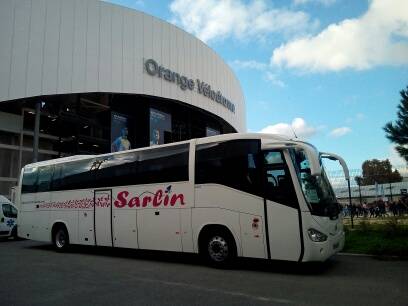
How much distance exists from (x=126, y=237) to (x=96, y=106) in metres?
27.0

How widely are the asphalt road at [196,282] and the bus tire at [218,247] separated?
25 cm

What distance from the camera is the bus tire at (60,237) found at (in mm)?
13906

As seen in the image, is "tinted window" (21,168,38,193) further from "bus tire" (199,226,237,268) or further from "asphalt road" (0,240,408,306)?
"bus tire" (199,226,237,268)

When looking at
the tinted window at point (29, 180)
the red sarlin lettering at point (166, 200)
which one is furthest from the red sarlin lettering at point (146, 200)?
the tinted window at point (29, 180)

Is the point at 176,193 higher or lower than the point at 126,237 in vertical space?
higher

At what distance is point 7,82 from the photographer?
28.4m

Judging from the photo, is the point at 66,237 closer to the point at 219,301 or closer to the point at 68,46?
the point at 219,301

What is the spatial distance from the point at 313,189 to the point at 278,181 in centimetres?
76

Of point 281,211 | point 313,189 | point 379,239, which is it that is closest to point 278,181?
point 281,211

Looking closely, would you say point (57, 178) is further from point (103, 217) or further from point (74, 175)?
point (103, 217)

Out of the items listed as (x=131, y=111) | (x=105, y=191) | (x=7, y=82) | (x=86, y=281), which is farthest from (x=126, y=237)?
(x=131, y=111)

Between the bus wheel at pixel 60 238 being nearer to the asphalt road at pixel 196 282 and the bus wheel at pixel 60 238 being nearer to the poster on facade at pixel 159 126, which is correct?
the asphalt road at pixel 196 282

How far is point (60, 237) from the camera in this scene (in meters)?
14.2

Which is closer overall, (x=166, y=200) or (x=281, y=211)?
(x=281, y=211)
